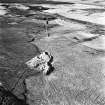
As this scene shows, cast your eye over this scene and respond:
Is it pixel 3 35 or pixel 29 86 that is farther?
pixel 3 35

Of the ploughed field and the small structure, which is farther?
the small structure

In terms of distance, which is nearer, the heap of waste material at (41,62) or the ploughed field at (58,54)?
the ploughed field at (58,54)

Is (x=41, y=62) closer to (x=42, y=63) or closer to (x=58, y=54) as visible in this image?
→ (x=42, y=63)

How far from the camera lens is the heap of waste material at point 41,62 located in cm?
262

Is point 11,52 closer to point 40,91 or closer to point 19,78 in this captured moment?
point 19,78

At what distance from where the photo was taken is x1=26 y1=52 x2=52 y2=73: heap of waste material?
2.62 meters

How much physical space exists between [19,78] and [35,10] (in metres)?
3.99

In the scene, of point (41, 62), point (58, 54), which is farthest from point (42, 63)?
point (58, 54)

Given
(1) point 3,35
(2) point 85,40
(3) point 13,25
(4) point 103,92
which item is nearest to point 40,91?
(4) point 103,92

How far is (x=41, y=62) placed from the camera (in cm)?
275

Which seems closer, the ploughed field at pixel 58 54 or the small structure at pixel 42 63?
the ploughed field at pixel 58 54

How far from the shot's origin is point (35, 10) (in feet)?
20.1

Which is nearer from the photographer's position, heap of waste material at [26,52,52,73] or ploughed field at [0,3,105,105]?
ploughed field at [0,3,105,105]

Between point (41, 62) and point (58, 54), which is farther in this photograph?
point (58, 54)
